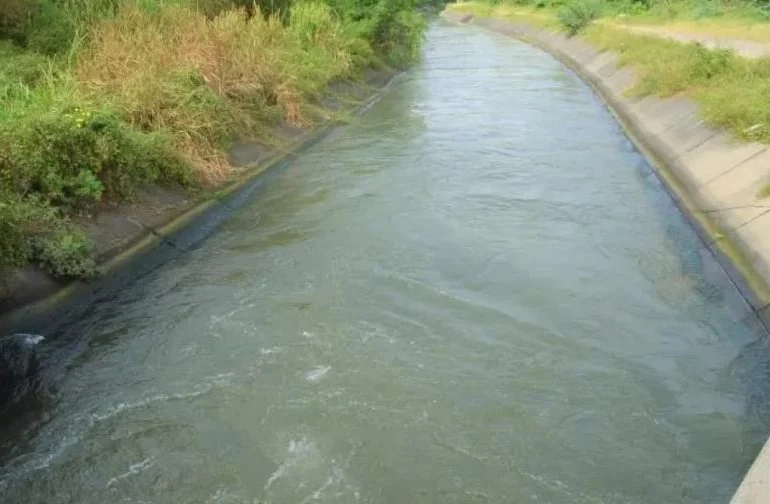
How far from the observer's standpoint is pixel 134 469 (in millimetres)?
6398

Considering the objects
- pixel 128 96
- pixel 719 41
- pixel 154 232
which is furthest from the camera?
pixel 719 41

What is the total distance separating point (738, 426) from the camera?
7.04 meters

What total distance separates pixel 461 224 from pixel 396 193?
1873 mm

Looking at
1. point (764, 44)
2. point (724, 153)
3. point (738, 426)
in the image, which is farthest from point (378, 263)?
point (764, 44)

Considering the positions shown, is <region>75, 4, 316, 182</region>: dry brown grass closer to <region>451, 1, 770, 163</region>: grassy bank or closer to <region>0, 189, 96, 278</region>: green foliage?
<region>0, 189, 96, 278</region>: green foliage

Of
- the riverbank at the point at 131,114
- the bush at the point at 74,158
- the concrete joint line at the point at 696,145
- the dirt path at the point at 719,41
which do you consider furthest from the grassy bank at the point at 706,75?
the bush at the point at 74,158

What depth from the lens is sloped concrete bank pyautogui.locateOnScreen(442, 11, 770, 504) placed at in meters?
9.25

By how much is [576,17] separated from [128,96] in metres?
28.9

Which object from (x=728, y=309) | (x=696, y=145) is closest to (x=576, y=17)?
(x=696, y=145)

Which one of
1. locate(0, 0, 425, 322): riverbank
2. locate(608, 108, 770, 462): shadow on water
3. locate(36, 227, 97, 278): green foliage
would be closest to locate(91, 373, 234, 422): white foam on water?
locate(0, 0, 425, 322): riverbank

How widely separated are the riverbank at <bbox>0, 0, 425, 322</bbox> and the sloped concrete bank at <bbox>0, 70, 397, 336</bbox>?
3 cm

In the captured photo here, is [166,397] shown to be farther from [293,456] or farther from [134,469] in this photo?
[293,456]

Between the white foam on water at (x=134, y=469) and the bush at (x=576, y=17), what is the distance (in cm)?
3342

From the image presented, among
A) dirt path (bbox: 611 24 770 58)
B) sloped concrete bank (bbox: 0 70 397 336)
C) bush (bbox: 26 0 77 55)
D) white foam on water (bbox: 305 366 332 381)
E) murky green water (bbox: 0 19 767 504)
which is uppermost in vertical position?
bush (bbox: 26 0 77 55)
